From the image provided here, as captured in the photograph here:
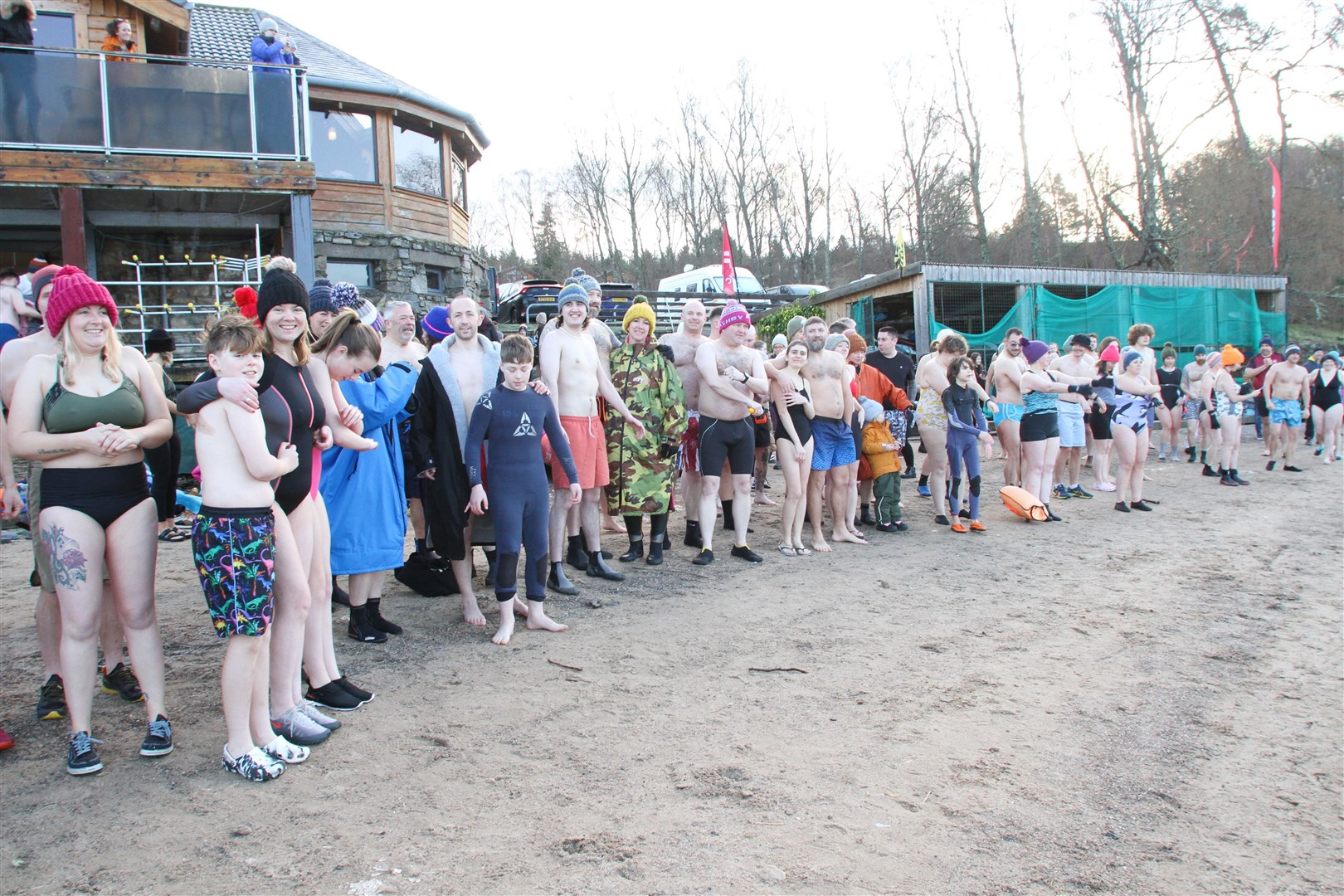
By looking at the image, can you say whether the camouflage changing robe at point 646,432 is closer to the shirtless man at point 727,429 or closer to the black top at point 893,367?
the shirtless man at point 727,429

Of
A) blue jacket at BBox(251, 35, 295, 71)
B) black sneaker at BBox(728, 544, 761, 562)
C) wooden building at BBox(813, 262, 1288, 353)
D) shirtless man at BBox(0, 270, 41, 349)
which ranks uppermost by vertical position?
blue jacket at BBox(251, 35, 295, 71)

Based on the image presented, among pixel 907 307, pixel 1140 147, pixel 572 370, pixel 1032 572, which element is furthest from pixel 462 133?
pixel 1140 147

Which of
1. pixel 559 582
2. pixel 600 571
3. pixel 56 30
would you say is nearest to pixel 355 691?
pixel 559 582

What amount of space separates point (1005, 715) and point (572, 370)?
3.44 m

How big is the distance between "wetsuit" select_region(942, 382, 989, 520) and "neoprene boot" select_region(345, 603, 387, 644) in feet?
17.7

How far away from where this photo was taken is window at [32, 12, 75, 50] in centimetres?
1167

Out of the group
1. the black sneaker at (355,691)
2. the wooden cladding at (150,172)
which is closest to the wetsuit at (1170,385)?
the black sneaker at (355,691)

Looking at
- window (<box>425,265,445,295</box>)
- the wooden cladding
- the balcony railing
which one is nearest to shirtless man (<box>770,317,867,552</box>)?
the wooden cladding

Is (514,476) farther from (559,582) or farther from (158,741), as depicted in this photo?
(158,741)

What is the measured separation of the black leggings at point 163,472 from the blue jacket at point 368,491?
83 cm

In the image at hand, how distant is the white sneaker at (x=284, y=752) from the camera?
309cm

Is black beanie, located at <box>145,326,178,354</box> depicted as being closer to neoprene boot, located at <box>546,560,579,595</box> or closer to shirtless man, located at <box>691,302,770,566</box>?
neoprene boot, located at <box>546,560,579,595</box>

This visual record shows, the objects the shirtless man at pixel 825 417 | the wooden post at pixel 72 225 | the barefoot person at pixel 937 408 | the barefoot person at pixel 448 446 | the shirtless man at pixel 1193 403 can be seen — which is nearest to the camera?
the barefoot person at pixel 448 446

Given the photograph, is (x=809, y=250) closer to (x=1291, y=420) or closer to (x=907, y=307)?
(x=907, y=307)
